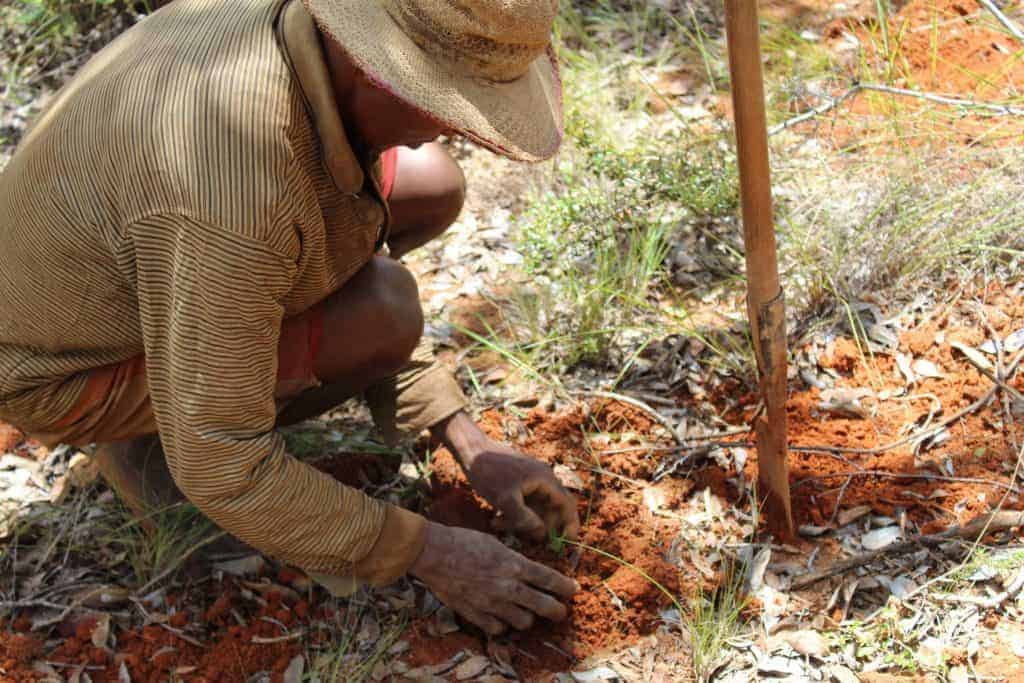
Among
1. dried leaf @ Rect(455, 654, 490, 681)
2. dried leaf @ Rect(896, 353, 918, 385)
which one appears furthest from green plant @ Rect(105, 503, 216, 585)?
dried leaf @ Rect(896, 353, 918, 385)

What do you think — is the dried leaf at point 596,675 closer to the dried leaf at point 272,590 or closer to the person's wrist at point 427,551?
the person's wrist at point 427,551

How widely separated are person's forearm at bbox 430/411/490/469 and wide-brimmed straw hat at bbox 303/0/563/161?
3.06 feet

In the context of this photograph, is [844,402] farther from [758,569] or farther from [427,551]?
[427,551]

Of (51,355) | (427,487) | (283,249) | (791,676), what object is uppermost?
(283,249)

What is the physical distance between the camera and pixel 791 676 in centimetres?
201

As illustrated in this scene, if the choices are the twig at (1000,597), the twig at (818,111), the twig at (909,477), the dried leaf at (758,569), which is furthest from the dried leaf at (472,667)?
the twig at (818,111)

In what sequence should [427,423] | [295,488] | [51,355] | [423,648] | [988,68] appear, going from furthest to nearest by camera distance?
[988,68] < [427,423] < [423,648] < [51,355] < [295,488]

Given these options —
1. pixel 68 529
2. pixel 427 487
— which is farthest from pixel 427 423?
pixel 68 529

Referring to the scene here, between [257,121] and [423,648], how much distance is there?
1.17m

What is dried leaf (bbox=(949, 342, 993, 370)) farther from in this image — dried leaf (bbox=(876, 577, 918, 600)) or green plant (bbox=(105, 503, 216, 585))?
green plant (bbox=(105, 503, 216, 585))

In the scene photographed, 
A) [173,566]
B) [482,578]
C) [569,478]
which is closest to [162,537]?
[173,566]

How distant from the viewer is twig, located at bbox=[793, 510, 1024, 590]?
2.10 m

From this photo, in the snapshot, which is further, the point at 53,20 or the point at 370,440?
the point at 53,20

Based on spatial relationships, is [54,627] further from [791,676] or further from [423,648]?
[791,676]
